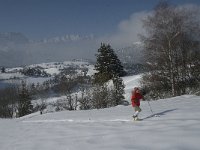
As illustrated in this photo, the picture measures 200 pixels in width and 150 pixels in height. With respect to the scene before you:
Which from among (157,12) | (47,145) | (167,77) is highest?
(157,12)

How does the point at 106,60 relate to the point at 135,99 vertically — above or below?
above

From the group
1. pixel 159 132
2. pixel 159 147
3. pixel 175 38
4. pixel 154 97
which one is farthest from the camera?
pixel 154 97

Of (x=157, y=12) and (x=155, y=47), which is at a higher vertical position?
(x=157, y=12)

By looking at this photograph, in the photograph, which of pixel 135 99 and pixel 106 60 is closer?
pixel 135 99

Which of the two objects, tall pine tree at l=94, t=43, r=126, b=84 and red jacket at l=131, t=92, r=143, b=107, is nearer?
red jacket at l=131, t=92, r=143, b=107

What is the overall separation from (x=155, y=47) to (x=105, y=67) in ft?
114

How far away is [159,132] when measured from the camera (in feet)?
41.3

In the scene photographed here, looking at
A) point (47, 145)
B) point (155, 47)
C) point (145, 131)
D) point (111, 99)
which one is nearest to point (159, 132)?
point (145, 131)

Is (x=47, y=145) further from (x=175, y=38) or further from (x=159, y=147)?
(x=175, y=38)

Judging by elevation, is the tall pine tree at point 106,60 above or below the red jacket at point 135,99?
above

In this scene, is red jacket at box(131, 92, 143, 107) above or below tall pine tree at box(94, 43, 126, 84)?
below

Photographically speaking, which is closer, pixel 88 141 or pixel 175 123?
pixel 88 141

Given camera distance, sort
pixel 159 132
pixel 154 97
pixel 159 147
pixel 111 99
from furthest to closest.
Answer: pixel 111 99, pixel 154 97, pixel 159 132, pixel 159 147

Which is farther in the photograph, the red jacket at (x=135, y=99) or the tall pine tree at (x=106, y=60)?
the tall pine tree at (x=106, y=60)
